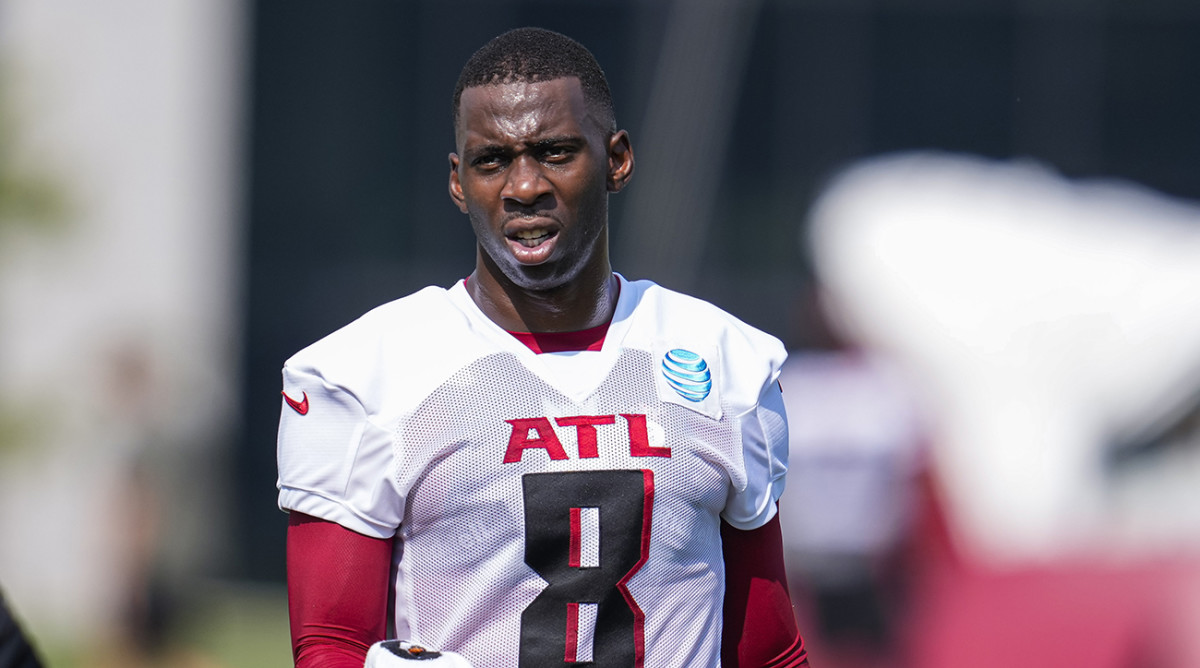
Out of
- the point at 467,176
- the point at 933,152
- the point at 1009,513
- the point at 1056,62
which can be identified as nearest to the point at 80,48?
Result: the point at 933,152

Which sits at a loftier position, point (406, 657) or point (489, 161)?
point (489, 161)

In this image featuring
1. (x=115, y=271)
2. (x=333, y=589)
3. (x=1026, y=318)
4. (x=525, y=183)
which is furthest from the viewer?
(x=115, y=271)

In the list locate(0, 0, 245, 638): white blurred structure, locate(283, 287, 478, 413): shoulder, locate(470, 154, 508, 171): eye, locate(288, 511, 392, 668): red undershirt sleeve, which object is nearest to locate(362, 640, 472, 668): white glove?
locate(288, 511, 392, 668): red undershirt sleeve

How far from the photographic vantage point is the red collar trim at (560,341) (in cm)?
287

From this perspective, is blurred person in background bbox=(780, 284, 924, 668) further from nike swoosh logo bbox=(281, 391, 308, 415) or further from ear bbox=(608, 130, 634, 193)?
nike swoosh logo bbox=(281, 391, 308, 415)

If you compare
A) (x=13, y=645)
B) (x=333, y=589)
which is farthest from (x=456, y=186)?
(x=13, y=645)

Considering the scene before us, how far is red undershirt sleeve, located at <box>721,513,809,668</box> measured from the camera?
2.95 m

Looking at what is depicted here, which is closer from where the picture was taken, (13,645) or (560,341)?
(560,341)

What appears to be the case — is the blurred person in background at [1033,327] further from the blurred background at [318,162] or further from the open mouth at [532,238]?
the open mouth at [532,238]

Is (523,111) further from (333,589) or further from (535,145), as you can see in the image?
(333,589)

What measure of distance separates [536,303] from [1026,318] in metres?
7.10

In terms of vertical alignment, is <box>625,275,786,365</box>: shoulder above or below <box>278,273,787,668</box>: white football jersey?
above

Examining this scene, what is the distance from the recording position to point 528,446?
271 centimetres

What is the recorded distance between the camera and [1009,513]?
8742mm
